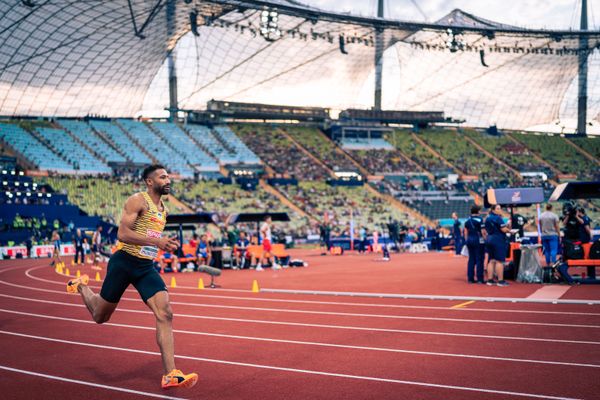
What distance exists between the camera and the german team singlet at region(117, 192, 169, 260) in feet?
19.7

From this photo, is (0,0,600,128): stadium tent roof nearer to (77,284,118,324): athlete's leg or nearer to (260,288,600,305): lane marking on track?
(260,288,600,305): lane marking on track

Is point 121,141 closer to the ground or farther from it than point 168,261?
farther from it

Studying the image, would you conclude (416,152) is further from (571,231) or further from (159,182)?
(159,182)

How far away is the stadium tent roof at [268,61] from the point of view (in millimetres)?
49969

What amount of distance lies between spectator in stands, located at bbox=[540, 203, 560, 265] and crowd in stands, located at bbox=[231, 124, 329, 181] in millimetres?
43605

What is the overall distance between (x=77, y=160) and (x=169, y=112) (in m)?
17.0

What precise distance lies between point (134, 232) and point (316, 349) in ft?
8.86

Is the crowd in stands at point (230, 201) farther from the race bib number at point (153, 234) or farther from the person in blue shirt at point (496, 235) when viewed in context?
the race bib number at point (153, 234)

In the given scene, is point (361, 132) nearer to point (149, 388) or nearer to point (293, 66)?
point (293, 66)

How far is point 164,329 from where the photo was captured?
5.83 metres

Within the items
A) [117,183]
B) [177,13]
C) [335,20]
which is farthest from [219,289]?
[335,20]

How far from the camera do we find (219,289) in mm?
15109

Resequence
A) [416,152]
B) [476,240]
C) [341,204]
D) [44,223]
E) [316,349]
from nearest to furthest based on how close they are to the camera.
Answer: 1. [316,349]
2. [476,240]
3. [44,223]
4. [341,204]
5. [416,152]

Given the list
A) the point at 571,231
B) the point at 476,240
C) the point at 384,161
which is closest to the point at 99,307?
the point at 476,240
